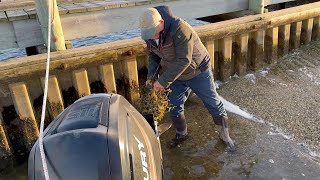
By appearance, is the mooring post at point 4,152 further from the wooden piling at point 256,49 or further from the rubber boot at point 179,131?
the wooden piling at point 256,49

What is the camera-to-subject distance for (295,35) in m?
6.86

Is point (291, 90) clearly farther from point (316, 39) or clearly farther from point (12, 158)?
point (12, 158)

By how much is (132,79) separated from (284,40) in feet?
11.4

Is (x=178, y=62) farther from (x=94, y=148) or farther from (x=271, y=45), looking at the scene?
(x=271, y=45)

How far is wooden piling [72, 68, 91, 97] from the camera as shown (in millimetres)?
4612

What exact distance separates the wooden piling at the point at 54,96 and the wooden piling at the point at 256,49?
3708mm

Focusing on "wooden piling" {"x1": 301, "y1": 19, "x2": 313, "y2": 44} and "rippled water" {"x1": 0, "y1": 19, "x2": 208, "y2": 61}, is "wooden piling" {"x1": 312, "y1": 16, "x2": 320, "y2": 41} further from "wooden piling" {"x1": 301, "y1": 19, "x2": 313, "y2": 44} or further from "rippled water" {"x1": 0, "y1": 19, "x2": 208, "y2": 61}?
"rippled water" {"x1": 0, "y1": 19, "x2": 208, "y2": 61}

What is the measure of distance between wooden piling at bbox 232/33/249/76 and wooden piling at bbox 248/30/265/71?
7.9 inches

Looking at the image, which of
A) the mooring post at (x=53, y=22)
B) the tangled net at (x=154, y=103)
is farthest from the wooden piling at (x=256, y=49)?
the mooring post at (x=53, y=22)

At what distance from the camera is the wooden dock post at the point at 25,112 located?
4.25 metres

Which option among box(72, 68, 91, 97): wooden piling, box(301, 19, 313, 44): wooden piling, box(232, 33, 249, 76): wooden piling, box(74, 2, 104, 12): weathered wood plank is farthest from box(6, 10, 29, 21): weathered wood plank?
box(301, 19, 313, 44): wooden piling

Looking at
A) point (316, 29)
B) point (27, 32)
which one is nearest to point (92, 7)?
point (27, 32)

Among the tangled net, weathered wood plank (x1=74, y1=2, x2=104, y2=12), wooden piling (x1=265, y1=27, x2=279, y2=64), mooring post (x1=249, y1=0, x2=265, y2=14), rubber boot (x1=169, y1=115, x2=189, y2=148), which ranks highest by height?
weathered wood plank (x1=74, y1=2, x2=104, y2=12)

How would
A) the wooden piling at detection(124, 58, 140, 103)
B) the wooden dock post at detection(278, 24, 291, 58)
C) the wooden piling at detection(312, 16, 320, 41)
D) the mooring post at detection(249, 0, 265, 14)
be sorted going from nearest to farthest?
the wooden piling at detection(124, 58, 140, 103)
the mooring post at detection(249, 0, 265, 14)
the wooden dock post at detection(278, 24, 291, 58)
the wooden piling at detection(312, 16, 320, 41)
